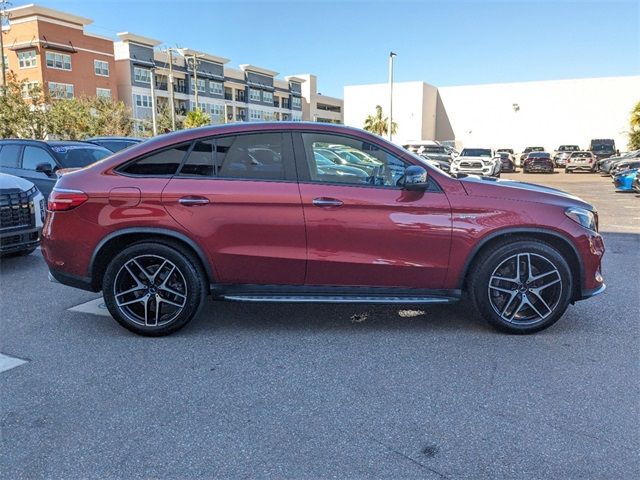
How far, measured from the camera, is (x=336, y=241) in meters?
3.84

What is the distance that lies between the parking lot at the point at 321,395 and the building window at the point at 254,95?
75.6 m

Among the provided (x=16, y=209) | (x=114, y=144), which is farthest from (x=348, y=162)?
(x=114, y=144)

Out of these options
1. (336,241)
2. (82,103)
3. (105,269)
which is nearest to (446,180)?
(336,241)

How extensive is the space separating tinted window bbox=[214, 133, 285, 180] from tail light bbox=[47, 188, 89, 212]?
3.63 ft

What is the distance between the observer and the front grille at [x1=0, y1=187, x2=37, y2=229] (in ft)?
19.5

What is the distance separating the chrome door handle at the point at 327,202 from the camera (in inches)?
150

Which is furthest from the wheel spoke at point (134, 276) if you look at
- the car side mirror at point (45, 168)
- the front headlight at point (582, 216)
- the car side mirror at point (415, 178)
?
the car side mirror at point (45, 168)

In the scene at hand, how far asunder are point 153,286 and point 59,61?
52745 millimetres

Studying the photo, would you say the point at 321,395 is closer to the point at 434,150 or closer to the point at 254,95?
the point at 434,150

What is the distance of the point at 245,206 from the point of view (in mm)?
3826

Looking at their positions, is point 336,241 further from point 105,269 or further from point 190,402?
point 105,269

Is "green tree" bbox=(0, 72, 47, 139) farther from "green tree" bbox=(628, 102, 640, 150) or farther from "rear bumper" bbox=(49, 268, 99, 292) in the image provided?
"green tree" bbox=(628, 102, 640, 150)

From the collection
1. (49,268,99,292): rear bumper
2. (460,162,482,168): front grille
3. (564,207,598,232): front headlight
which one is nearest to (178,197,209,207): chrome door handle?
(49,268,99,292): rear bumper

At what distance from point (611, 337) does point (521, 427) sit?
1.84 m
